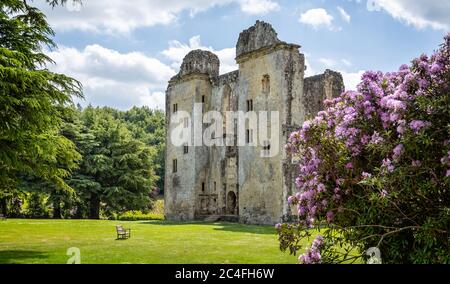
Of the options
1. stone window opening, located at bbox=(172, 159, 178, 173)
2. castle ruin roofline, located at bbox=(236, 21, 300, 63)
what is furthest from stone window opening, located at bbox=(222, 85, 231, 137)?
stone window opening, located at bbox=(172, 159, 178, 173)

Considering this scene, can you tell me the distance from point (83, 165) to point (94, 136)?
109 inches

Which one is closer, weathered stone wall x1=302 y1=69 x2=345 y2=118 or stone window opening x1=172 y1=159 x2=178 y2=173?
weathered stone wall x1=302 y1=69 x2=345 y2=118

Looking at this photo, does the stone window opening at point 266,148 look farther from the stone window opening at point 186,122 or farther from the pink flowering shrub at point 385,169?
the pink flowering shrub at point 385,169

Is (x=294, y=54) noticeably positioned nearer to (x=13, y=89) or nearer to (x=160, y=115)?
(x=13, y=89)

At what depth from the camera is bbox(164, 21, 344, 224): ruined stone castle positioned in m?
30.8

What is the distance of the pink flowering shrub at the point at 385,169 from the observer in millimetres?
6523

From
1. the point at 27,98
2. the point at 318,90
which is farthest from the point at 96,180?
the point at 27,98

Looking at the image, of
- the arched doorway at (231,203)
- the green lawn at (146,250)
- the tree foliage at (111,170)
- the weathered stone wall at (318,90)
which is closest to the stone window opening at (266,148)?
the weathered stone wall at (318,90)

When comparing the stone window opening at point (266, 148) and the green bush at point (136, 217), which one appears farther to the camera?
the green bush at point (136, 217)

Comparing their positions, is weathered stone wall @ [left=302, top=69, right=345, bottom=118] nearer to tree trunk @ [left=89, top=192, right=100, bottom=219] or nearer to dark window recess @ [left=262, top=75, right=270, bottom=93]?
dark window recess @ [left=262, top=75, right=270, bottom=93]

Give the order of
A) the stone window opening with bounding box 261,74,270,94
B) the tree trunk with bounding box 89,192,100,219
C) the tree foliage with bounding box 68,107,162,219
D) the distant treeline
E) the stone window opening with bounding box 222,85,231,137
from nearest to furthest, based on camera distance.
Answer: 1. the stone window opening with bounding box 261,74,270,94
2. the stone window opening with bounding box 222,85,231,137
3. the distant treeline
4. the tree foliage with bounding box 68,107,162,219
5. the tree trunk with bounding box 89,192,100,219

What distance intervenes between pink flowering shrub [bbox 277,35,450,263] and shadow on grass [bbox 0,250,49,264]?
360 inches

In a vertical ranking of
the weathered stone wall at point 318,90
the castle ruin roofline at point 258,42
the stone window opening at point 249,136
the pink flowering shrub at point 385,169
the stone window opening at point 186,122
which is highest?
the castle ruin roofline at point 258,42

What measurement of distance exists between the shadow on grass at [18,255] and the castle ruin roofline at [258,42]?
19688mm
